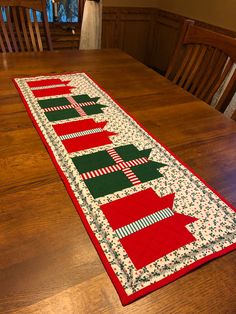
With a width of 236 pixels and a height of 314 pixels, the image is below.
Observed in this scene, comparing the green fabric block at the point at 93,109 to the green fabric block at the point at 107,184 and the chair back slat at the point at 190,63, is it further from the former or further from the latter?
the chair back slat at the point at 190,63

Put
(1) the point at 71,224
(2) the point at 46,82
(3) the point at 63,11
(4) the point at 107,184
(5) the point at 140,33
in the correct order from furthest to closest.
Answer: (5) the point at 140,33 → (3) the point at 63,11 → (2) the point at 46,82 → (4) the point at 107,184 → (1) the point at 71,224

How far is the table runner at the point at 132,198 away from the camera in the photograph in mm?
561

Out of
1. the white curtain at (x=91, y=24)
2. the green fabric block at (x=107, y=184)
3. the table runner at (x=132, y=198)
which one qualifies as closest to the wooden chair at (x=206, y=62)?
the table runner at (x=132, y=198)

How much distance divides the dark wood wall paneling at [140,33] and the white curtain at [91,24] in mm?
376

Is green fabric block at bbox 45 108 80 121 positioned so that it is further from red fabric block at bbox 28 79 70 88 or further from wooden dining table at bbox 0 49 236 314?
red fabric block at bbox 28 79 70 88

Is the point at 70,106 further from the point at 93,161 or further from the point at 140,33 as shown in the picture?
the point at 140,33

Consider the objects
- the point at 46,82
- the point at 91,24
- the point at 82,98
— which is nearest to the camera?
the point at 82,98

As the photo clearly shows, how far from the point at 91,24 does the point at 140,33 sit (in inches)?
46.6

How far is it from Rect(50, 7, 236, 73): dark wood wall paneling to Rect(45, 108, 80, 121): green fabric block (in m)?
2.18

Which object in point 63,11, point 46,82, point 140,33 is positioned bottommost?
point 140,33

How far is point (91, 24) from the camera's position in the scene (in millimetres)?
2609

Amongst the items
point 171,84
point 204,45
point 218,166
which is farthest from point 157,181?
point 204,45

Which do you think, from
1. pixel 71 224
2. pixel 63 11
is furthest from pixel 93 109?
pixel 63 11

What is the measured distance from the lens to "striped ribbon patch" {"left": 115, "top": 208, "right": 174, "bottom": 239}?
61cm
